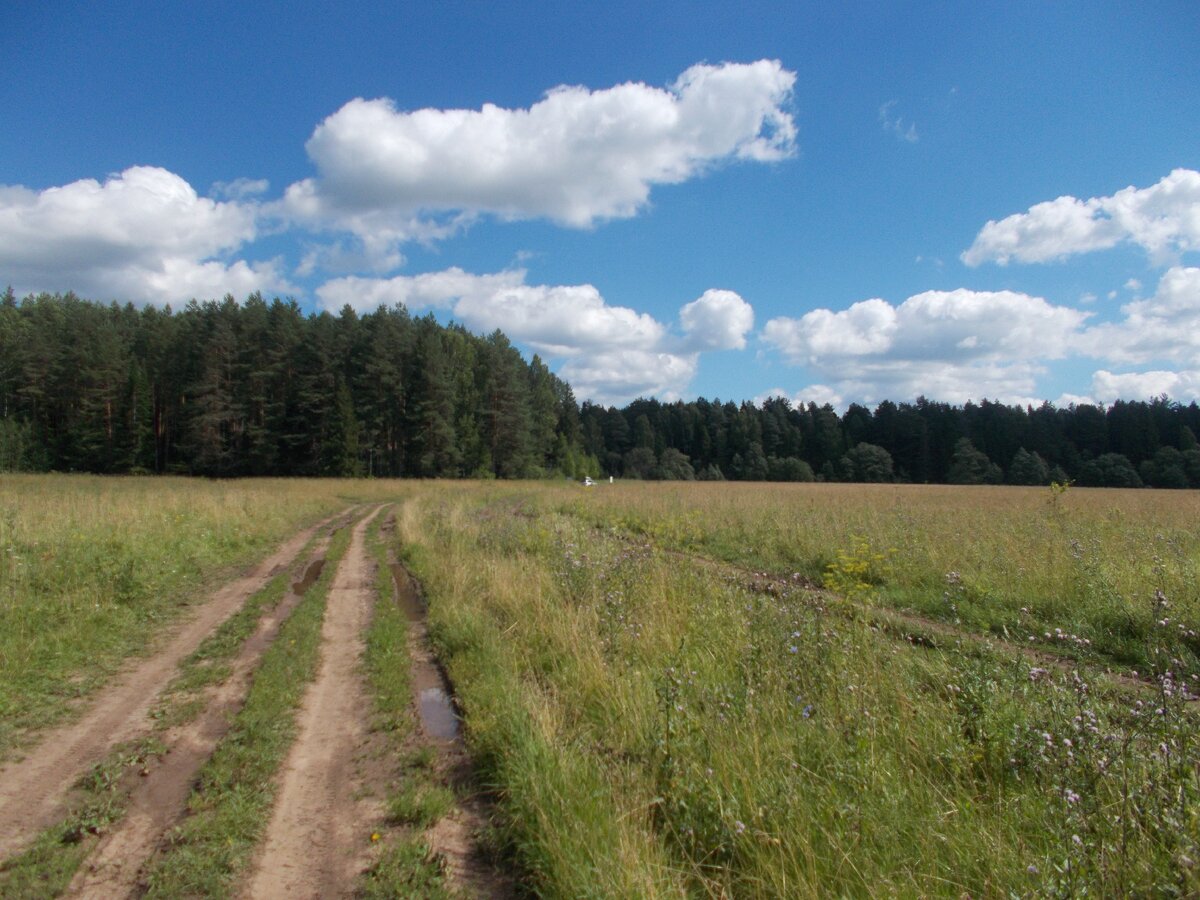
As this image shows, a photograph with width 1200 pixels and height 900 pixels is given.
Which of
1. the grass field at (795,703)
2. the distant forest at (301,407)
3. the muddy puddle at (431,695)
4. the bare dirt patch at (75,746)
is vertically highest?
the distant forest at (301,407)

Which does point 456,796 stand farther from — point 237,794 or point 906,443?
point 906,443

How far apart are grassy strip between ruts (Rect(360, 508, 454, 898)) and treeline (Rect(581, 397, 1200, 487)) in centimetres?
7287

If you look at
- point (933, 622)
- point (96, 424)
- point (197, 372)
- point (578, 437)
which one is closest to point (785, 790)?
point (933, 622)

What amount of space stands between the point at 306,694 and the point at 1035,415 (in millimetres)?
93850

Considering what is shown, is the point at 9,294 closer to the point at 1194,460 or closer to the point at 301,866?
the point at 301,866

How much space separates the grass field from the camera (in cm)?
279

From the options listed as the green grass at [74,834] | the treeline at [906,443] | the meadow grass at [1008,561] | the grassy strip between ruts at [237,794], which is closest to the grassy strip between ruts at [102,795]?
the green grass at [74,834]

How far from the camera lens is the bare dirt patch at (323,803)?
320 centimetres

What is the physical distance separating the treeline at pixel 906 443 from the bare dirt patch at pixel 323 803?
73.6 meters

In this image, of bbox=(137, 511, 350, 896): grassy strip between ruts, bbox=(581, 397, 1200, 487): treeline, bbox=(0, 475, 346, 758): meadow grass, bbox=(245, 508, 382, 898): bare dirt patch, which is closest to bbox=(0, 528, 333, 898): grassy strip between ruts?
bbox=(137, 511, 350, 896): grassy strip between ruts

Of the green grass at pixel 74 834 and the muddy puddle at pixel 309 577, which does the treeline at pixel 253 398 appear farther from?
the green grass at pixel 74 834

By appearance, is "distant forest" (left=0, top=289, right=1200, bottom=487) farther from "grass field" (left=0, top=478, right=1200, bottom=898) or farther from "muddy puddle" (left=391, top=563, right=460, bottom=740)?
"muddy puddle" (left=391, top=563, right=460, bottom=740)

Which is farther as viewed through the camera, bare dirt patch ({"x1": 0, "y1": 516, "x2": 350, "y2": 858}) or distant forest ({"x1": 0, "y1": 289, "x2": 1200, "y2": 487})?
distant forest ({"x1": 0, "y1": 289, "x2": 1200, "y2": 487})

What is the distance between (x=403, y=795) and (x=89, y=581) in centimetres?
830
